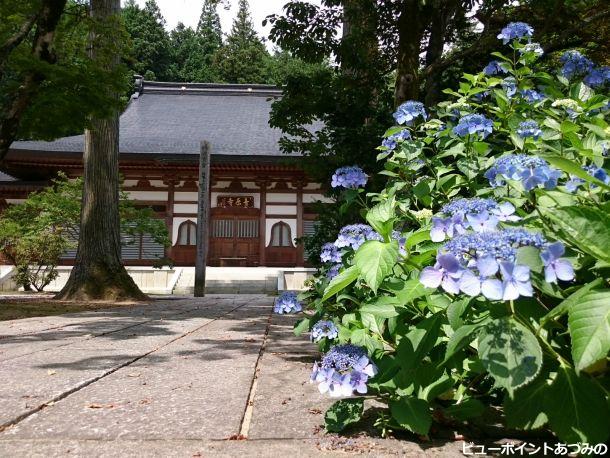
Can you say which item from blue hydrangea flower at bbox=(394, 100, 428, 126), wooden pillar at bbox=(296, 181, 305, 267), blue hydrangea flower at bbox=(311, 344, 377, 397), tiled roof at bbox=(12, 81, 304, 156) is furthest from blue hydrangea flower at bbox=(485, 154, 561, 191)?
wooden pillar at bbox=(296, 181, 305, 267)

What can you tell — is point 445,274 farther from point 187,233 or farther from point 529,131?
point 187,233

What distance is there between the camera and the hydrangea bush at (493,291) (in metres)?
0.88

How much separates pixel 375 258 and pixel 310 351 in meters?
1.80

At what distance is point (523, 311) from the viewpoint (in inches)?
39.4

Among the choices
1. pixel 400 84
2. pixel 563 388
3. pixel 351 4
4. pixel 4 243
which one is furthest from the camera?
pixel 4 243

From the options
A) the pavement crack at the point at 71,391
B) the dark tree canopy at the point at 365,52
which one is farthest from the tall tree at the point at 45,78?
the pavement crack at the point at 71,391

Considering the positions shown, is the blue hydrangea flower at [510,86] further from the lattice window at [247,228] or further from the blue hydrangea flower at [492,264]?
the lattice window at [247,228]

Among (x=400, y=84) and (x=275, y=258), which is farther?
(x=275, y=258)

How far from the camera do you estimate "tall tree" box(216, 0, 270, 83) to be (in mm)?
36766

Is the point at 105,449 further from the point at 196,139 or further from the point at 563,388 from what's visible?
the point at 196,139

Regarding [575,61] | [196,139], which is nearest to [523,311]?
[575,61]

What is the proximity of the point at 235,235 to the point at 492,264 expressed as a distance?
14926 millimetres

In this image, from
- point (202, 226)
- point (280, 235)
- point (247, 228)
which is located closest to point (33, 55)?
point (202, 226)

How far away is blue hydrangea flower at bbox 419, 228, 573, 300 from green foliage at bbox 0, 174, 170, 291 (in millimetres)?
10160
